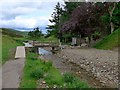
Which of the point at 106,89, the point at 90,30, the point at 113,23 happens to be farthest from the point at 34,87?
the point at 113,23

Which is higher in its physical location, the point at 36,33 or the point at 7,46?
the point at 36,33

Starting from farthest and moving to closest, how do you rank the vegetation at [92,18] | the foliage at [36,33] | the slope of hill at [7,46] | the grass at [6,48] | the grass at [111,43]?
1. the foliage at [36,33]
2. the vegetation at [92,18]
3. the grass at [111,43]
4. the slope of hill at [7,46]
5. the grass at [6,48]

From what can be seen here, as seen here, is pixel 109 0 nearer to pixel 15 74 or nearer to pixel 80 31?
pixel 80 31

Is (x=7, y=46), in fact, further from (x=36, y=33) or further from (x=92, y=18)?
(x=36, y=33)

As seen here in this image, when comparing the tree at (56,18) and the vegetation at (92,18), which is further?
the tree at (56,18)

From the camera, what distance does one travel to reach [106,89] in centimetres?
1241

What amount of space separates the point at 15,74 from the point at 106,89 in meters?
4.48

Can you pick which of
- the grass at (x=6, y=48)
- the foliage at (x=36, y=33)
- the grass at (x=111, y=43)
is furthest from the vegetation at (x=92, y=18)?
the foliage at (x=36, y=33)

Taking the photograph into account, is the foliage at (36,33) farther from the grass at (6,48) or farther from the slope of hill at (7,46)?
the grass at (6,48)

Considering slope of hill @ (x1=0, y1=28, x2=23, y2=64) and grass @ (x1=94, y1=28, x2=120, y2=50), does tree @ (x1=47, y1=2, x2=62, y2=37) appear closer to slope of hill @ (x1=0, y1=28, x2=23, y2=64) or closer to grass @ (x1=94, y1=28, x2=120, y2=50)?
slope of hill @ (x1=0, y1=28, x2=23, y2=64)

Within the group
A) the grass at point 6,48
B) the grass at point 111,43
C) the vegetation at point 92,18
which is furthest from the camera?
the vegetation at point 92,18

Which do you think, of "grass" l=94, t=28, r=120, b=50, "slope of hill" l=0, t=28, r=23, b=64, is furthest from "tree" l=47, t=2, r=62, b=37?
"grass" l=94, t=28, r=120, b=50

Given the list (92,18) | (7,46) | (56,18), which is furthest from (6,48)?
(56,18)

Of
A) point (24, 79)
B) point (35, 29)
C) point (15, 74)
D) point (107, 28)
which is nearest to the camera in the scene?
point (24, 79)
